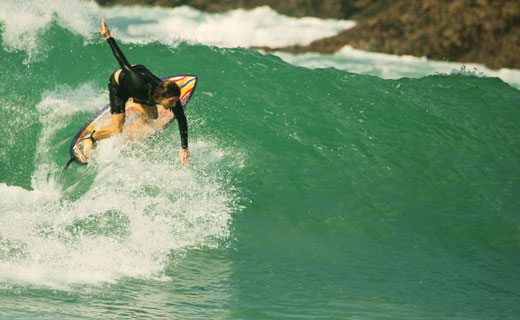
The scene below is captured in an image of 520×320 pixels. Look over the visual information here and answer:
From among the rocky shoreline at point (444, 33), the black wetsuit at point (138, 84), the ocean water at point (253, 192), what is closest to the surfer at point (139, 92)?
the black wetsuit at point (138, 84)

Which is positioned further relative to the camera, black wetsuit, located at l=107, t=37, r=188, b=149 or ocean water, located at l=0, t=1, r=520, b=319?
black wetsuit, located at l=107, t=37, r=188, b=149

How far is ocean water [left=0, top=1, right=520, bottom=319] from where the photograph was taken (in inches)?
156

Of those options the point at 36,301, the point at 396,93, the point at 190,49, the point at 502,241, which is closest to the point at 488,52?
the point at 396,93

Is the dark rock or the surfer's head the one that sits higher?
the dark rock

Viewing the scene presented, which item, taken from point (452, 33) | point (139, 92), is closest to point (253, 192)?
point (139, 92)

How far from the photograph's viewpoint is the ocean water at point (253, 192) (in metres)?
3.97

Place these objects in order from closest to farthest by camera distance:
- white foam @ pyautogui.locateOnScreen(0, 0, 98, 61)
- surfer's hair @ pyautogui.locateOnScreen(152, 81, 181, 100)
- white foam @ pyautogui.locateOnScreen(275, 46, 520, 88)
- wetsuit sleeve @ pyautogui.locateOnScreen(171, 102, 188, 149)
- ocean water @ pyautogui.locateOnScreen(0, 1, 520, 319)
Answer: ocean water @ pyautogui.locateOnScreen(0, 1, 520, 319) < surfer's hair @ pyautogui.locateOnScreen(152, 81, 181, 100) < wetsuit sleeve @ pyautogui.locateOnScreen(171, 102, 188, 149) < white foam @ pyautogui.locateOnScreen(0, 0, 98, 61) < white foam @ pyautogui.locateOnScreen(275, 46, 520, 88)

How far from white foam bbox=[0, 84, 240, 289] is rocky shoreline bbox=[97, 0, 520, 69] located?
17976mm

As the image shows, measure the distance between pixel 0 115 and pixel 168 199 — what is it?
140 inches

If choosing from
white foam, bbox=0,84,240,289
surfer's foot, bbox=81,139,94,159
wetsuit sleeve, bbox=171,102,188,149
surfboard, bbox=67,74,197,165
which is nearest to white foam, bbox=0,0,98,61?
white foam, bbox=0,84,240,289

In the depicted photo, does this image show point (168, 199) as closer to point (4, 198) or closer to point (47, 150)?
point (4, 198)

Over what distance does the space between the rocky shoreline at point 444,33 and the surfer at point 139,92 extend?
18.5m

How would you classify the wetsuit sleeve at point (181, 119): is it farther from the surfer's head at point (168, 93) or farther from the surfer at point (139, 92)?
the surfer's head at point (168, 93)

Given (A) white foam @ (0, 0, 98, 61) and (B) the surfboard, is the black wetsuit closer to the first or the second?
(B) the surfboard
